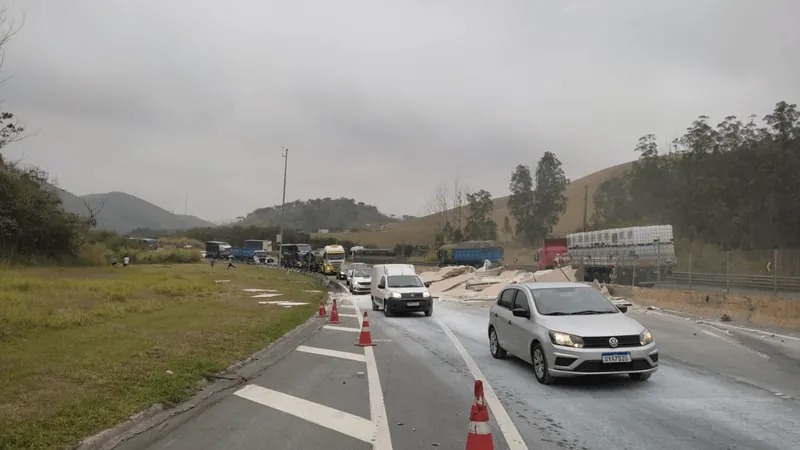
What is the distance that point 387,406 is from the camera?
752 cm

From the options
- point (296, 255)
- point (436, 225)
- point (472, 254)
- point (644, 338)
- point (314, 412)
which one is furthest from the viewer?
point (436, 225)

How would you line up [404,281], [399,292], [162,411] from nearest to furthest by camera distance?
[162,411], [399,292], [404,281]

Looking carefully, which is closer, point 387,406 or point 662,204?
point 387,406

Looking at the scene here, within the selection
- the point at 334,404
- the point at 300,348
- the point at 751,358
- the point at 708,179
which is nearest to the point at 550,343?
the point at 334,404

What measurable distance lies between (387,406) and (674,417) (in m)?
3.33

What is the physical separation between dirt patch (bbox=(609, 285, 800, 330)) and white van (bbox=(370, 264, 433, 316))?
9.24 m

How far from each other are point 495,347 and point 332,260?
4775cm

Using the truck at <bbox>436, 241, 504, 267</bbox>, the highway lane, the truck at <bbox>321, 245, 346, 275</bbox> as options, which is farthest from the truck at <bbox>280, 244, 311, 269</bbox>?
the highway lane

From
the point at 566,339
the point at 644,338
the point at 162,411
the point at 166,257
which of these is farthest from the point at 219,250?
the point at 644,338

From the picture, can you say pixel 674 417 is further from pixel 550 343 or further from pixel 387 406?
pixel 387 406

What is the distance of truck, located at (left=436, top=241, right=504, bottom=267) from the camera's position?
6425 cm

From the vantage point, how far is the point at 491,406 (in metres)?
7.32

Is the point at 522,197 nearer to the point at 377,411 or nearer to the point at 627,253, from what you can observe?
the point at 627,253

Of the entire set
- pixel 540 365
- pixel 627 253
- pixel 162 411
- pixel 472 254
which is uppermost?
pixel 627 253
